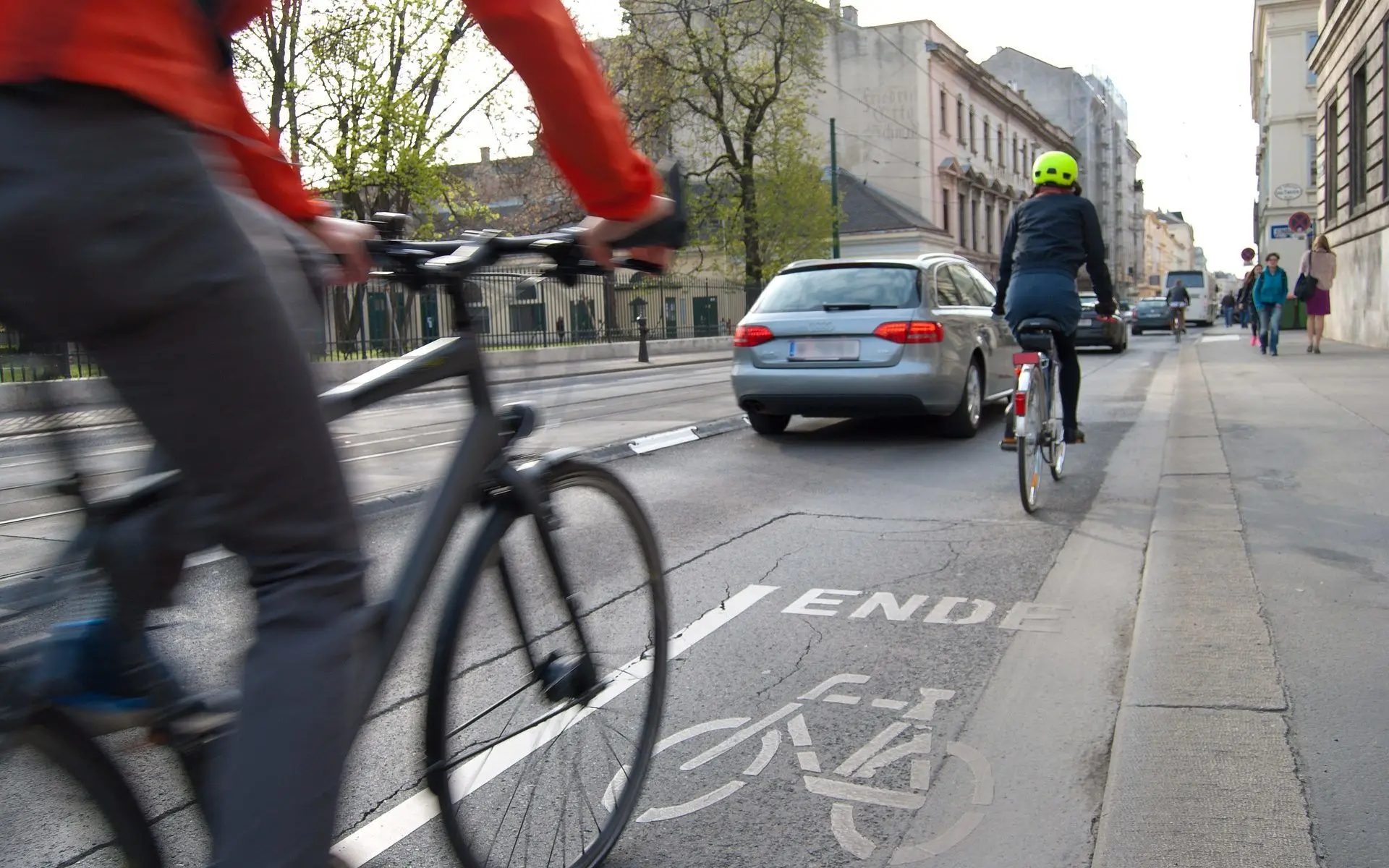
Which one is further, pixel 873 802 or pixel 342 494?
pixel 873 802

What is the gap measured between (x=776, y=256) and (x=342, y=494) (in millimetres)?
41421

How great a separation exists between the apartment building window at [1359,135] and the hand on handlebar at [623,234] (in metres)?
22.8

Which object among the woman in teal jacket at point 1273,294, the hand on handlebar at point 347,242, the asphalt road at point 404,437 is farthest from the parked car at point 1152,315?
the hand on handlebar at point 347,242

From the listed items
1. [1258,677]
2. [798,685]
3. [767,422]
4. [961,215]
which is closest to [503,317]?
[798,685]

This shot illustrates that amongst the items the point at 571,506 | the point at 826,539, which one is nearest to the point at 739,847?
the point at 571,506

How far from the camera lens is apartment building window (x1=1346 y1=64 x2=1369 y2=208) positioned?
70.1 ft

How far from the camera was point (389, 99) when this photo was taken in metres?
25.0

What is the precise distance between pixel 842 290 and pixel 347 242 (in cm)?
776

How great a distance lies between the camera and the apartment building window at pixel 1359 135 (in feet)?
70.1

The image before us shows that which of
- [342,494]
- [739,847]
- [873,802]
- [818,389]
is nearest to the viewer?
[342,494]

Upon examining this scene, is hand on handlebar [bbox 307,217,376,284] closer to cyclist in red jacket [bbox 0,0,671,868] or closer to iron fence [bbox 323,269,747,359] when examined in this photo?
iron fence [bbox 323,269,747,359]

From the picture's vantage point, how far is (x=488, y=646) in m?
2.03

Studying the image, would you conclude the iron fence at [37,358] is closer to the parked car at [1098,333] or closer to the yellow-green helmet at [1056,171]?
the yellow-green helmet at [1056,171]

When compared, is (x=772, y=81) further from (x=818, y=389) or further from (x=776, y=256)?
(x=818, y=389)
